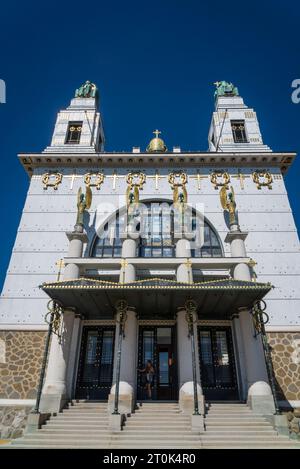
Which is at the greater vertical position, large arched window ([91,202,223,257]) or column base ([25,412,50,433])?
large arched window ([91,202,223,257])

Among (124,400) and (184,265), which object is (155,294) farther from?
(124,400)

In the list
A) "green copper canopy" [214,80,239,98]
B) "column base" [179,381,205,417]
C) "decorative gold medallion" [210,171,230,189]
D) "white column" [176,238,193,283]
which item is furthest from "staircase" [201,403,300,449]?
"green copper canopy" [214,80,239,98]

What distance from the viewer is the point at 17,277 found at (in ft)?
54.6

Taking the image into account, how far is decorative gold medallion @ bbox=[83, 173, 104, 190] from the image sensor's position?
66.0 ft

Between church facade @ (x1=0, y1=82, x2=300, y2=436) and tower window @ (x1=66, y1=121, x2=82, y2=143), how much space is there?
0.81m

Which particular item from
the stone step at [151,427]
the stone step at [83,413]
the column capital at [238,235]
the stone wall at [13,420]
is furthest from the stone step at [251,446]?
the column capital at [238,235]

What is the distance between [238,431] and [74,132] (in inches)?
866

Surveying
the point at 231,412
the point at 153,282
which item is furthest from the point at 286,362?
the point at 153,282

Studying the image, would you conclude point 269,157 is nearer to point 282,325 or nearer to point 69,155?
point 282,325

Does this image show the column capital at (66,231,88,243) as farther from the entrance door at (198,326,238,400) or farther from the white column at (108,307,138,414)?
the entrance door at (198,326,238,400)

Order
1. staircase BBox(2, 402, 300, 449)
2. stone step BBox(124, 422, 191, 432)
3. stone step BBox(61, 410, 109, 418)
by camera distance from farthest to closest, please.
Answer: stone step BBox(61, 410, 109, 418) → stone step BBox(124, 422, 191, 432) → staircase BBox(2, 402, 300, 449)

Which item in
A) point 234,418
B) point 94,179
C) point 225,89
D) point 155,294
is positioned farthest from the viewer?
point 225,89

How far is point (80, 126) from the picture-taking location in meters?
24.3

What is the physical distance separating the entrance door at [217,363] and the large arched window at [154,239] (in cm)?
443
